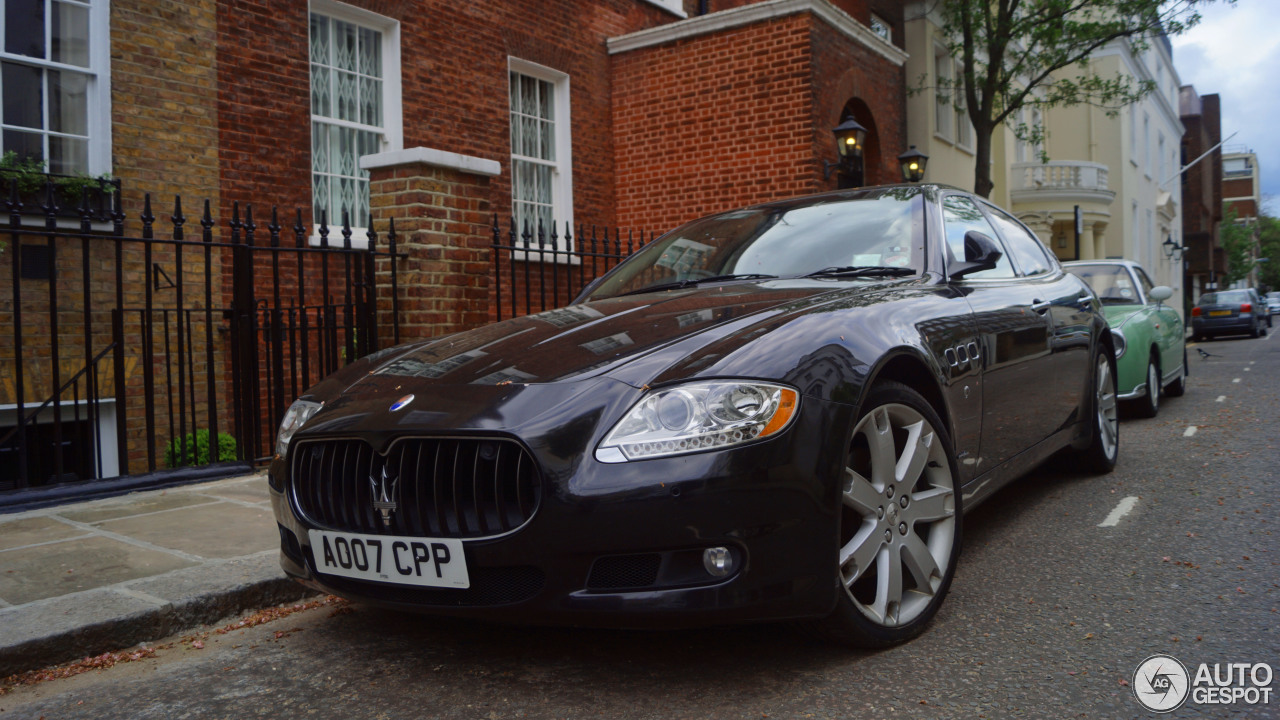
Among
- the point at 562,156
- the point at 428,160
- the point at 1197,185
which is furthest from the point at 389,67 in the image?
the point at 1197,185

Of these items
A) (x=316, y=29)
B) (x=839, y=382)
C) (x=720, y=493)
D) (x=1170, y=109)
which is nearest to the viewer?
(x=720, y=493)

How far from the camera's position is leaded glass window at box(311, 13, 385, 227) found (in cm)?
903

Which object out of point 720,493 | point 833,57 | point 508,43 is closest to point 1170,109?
point 833,57

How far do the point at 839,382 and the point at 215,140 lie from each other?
22.7ft

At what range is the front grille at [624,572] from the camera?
7.89 ft

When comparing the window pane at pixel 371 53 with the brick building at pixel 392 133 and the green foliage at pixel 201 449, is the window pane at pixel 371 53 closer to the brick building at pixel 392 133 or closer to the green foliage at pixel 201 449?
the brick building at pixel 392 133

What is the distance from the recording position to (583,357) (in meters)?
2.79

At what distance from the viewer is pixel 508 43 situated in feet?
36.3

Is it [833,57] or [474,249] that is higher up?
[833,57]

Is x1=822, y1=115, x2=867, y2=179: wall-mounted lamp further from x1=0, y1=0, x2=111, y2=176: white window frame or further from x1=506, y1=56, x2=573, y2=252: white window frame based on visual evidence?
x1=0, y1=0, x2=111, y2=176: white window frame

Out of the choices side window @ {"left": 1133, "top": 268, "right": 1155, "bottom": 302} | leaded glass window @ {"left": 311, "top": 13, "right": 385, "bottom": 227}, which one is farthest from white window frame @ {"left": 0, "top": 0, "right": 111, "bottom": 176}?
side window @ {"left": 1133, "top": 268, "right": 1155, "bottom": 302}

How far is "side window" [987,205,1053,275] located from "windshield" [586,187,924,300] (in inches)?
36.3

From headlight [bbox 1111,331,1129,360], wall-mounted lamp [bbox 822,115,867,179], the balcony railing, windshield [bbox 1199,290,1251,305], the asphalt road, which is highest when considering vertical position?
the balcony railing

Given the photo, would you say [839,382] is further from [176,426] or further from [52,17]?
[52,17]
